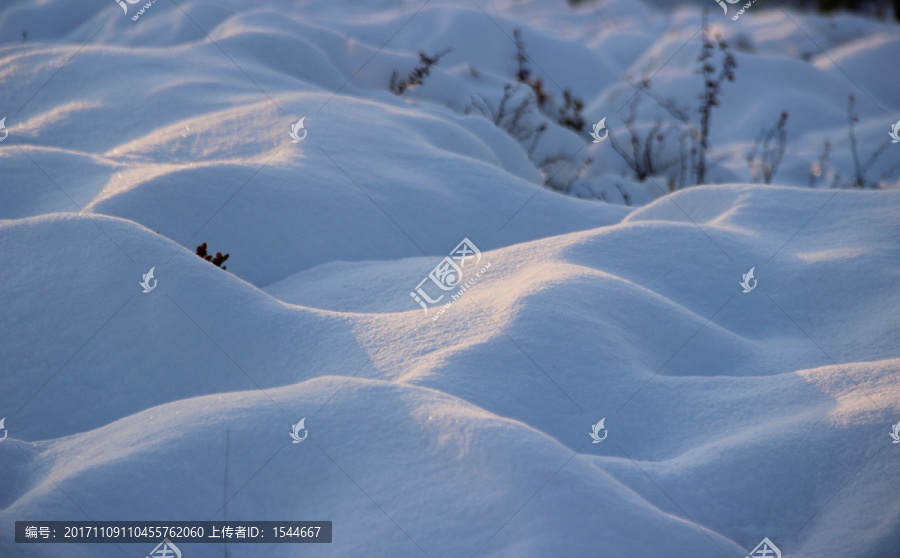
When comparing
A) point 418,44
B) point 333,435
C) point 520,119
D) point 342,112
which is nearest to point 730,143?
point 520,119

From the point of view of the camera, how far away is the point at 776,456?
178cm

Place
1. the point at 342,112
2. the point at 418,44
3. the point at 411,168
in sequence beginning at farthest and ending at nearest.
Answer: the point at 418,44 → the point at 342,112 → the point at 411,168

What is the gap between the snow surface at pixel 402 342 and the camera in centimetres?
158

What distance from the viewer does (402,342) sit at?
86.7 inches

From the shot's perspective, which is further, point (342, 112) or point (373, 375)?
point (342, 112)

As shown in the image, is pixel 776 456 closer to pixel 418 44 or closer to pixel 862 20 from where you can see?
pixel 418 44

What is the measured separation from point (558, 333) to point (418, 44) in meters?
6.24

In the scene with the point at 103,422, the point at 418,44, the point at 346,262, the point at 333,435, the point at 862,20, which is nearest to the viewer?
the point at 333,435

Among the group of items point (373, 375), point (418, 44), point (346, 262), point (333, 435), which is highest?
point (418, 44)

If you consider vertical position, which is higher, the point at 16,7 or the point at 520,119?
the point at 16,7

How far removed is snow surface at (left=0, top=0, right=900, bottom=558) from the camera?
1576mm

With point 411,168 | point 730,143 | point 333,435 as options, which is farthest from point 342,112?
point 730,143

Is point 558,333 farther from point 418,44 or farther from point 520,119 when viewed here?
point 418,44

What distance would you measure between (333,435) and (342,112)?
2746mm
